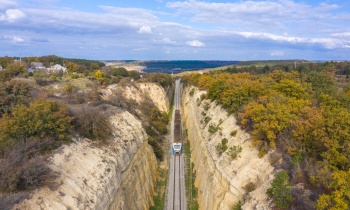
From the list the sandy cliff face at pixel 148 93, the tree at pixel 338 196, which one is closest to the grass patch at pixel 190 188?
the tree at pixel 338 196

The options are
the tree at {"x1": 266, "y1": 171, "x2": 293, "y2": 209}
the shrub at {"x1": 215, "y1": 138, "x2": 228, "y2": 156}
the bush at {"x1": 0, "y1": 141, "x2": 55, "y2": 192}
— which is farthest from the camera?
the shrub at {"x1": 215, "y1": 138, "x2": 228, "y2": 156}

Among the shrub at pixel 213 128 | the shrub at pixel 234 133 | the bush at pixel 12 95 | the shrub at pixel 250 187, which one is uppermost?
the bush at pixel 12 95

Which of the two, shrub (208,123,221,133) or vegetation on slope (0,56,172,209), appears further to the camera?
shrub (208,123,221,133)

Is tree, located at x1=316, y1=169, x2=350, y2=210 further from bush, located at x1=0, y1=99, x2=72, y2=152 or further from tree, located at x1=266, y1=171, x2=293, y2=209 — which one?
bush, located at x1=0, y1=99, x2=72, y2=152

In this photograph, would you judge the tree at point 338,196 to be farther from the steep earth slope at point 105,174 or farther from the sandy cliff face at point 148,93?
the sandy cliff face at point 148,93

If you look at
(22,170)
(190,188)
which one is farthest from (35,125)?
(190,188)

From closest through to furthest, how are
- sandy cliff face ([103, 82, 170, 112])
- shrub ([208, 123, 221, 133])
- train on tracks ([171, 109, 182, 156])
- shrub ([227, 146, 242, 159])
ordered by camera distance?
1. shrub ([227, 146, 242, 159])
2. shrub ([208, 123, 221, 133])
3. train on tracks ([171, 109, 182, 156])
4. sandy cliff face ([103, 82, 170, 112])

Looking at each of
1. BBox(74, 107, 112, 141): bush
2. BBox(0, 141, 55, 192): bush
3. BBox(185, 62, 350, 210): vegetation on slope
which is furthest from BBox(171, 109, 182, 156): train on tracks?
BBox(0, 141, 55, 192): bush

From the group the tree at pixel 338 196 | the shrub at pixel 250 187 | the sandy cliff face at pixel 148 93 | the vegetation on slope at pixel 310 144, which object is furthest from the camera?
the sandy cliff face at pixel 148 93

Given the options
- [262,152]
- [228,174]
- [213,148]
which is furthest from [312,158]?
[213,148]
